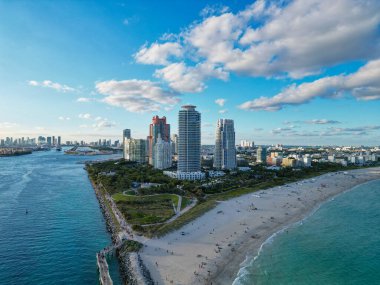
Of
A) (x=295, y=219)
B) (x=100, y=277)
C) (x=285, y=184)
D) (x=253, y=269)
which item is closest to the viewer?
(x=100, y=277)

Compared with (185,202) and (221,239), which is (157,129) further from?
(221,239)

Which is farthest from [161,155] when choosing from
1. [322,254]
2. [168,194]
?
[322,254]

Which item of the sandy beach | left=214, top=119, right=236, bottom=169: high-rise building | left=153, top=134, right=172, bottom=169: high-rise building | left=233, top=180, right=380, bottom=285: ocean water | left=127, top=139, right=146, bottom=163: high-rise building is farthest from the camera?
left=127, top=139, right=146, bottom=163: high-rise building

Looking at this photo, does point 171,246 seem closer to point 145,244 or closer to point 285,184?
point 145,244

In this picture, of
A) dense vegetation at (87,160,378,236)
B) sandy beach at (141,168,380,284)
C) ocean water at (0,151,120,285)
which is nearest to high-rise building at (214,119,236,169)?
dense vegetation at (87,160,378,236)

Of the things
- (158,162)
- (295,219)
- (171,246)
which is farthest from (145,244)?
(158,162)

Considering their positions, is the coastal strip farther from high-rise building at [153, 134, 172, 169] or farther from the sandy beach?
high-rise building at [153, 134, 172, 169]
